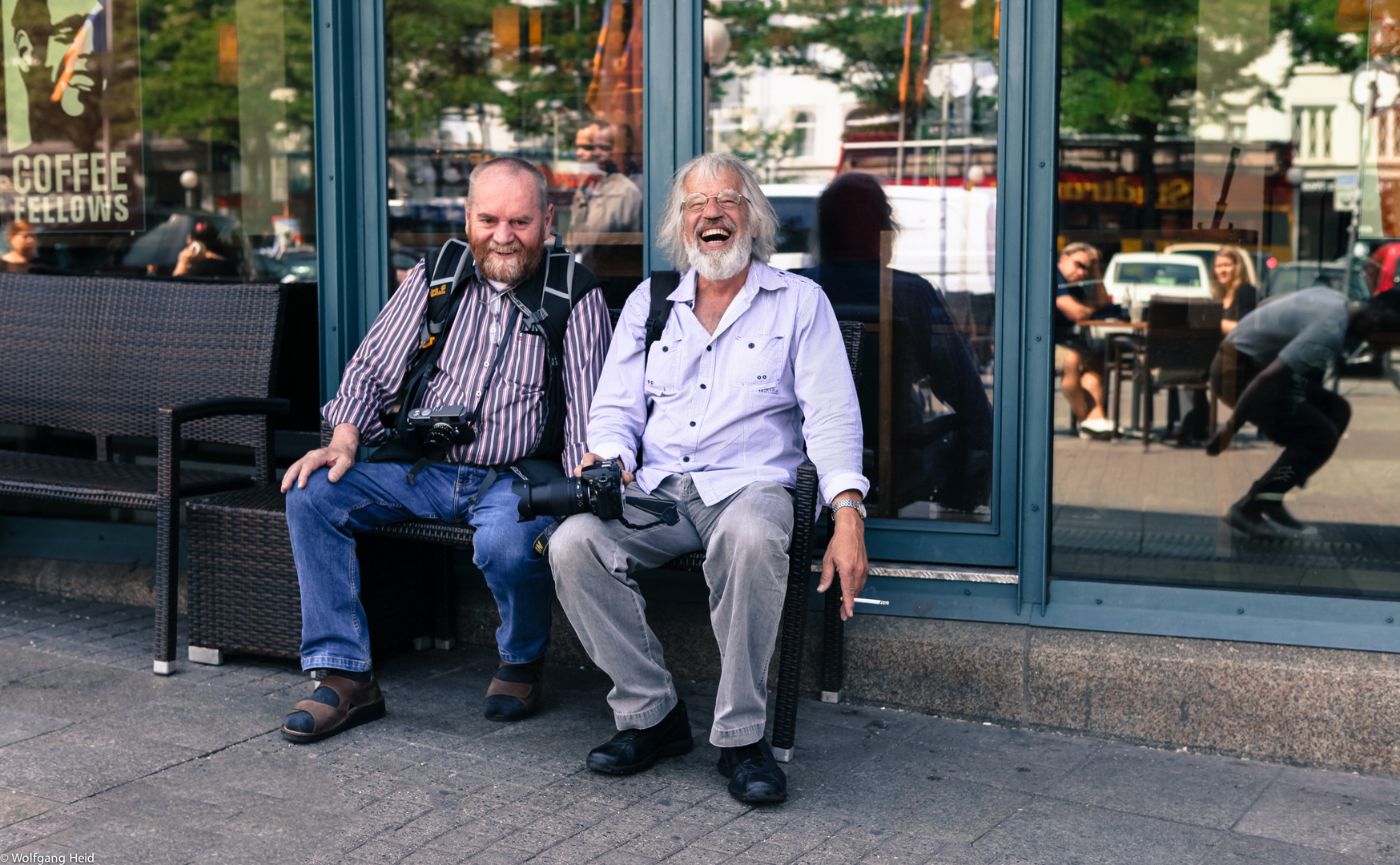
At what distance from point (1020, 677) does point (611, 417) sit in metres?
1.33

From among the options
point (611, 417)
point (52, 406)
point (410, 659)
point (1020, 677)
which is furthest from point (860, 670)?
point (52, 406)

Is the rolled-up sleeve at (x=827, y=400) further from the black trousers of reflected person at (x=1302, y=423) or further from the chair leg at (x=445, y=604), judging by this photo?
the black trousers of reflected person at (x=1302, y=423)

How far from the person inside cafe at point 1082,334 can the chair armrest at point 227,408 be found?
7.94ft

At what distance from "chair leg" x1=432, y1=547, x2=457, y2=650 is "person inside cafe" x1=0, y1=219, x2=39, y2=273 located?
2.47 meters

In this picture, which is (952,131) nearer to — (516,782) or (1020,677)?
(1020,677)

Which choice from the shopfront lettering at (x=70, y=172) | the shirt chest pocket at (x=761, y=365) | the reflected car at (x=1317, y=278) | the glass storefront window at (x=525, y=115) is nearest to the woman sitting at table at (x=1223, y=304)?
the reflected car at (x=1317, y=278)

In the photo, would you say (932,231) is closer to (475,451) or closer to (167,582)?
(475,451)

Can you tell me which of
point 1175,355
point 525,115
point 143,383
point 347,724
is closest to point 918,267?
point 347,724

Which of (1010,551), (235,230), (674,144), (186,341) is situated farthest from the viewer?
(235,230)

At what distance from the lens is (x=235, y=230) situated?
5523mm

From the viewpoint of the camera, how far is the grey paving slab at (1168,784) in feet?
10.2

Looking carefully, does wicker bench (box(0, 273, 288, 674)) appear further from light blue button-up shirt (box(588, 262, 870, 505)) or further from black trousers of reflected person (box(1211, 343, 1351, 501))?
black trousers of reflected person (box(1211, 343, 1351, 501))

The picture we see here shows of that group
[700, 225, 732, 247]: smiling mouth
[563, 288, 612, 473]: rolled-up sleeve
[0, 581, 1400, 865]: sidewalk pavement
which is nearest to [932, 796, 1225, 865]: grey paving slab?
[0, 581, 1400, 865]: sidewalk pavement

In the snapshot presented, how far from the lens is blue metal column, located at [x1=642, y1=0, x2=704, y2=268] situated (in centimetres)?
406
